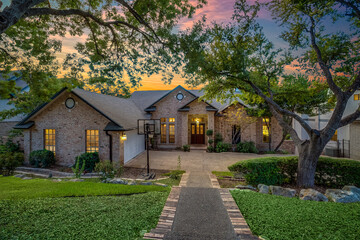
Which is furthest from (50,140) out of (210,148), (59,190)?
(210,148)

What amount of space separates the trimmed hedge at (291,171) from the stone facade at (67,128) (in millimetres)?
7712

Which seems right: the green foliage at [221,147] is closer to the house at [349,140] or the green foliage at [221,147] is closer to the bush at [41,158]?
the house at [349,140]

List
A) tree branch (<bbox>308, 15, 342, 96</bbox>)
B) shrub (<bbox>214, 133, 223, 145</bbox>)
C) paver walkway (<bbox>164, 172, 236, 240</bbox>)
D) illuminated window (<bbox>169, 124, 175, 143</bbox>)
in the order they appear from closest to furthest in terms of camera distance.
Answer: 1. paver walkway (<bbox>164, 172, 236, 240</bbox>)
2. tree branch (<bbox>308, 15, 342, 96</bbox>)
3. shrub (<bbox>214, 133, 223, 145</bbox>)
4. illuminated window (<bbox>169, 124, 175, 143</bbox>)

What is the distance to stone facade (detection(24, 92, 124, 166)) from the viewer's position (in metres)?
11.1

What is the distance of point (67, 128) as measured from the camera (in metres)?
11.4

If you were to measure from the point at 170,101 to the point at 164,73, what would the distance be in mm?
10068

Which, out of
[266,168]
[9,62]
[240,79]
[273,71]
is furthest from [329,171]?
[9,62]

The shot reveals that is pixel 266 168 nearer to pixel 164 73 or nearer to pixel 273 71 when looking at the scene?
pixel 273 71

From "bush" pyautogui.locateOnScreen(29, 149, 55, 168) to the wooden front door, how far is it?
40.8 ft

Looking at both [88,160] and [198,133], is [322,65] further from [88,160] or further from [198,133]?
[88,160]

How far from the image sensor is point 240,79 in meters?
7.95

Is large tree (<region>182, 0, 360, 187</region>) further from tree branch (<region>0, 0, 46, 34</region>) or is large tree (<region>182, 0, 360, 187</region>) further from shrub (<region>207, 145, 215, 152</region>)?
shrub (<region>207, 145, 215, 152</region>)

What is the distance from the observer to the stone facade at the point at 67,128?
11.1m

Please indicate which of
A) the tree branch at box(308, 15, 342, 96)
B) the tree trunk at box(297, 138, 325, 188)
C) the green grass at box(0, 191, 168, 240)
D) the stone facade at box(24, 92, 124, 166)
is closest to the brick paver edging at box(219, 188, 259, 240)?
the green grass at box(0, 191, 168, 240)
